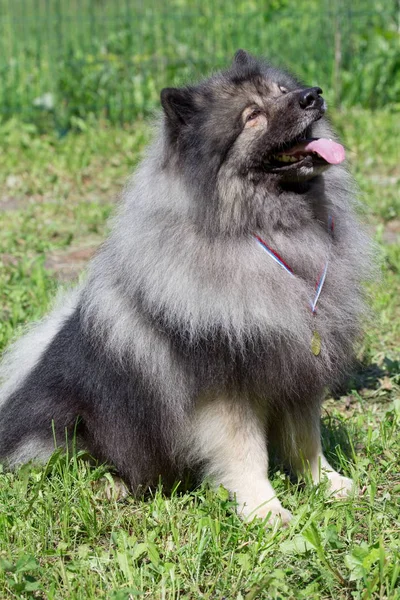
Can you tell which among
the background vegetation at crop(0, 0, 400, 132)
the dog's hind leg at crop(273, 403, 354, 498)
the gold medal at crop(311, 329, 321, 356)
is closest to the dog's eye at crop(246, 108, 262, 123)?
the gold medal at crop(311, 329, 321, 356)

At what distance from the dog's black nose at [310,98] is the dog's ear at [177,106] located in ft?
1.33

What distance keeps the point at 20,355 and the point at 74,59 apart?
232 inches

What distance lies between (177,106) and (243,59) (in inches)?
17.7

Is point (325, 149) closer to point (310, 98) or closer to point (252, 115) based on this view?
point (310, 98)

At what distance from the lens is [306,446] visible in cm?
314

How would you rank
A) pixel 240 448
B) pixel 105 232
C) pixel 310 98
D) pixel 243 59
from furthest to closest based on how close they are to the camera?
pixel 105 232
pixel 243 59
pixel 240 448
pixel 310 98

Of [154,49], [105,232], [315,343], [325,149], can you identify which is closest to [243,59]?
[325,149]

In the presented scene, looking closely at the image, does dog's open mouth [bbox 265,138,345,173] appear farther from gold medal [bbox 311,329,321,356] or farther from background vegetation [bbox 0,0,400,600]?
background vegetation [bbox 0,0,400,600]

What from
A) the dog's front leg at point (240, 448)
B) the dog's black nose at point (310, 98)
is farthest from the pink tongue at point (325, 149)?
the dog's front leg at point (240, 448)

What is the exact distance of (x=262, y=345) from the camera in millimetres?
2787

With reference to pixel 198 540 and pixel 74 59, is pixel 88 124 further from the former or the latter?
pixel 198 540

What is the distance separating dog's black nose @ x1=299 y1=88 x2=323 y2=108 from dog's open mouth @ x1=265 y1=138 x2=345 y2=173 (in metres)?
0.14

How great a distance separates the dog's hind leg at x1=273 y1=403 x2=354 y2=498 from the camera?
305 centimetres

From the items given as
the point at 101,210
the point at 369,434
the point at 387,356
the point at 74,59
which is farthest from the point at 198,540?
the point at 74,59
